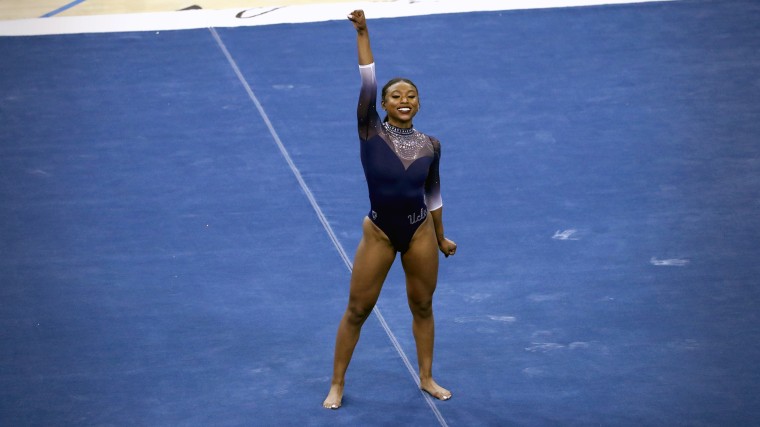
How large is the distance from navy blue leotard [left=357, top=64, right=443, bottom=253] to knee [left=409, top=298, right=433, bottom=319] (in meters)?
0.31

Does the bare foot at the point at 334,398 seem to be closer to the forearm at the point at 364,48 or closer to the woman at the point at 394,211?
the woman at the point at 394,211

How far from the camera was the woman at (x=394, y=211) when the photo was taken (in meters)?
5.28

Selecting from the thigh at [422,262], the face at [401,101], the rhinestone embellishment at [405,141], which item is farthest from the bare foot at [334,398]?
the face at [401,101]

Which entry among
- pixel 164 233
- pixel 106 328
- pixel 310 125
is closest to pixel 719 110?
pixel 310 125

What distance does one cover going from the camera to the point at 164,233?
24.1ft

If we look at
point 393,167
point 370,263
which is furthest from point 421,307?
point 393,167

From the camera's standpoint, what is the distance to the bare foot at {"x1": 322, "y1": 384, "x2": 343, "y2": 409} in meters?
5.64

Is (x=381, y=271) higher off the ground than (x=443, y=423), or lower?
higher

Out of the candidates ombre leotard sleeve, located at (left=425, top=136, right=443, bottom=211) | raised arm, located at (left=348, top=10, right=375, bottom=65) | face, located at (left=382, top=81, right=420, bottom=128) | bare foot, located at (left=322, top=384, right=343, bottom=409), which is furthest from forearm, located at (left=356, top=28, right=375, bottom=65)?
bare foot, located at (left=322, top=384, right=343, bottom=409)

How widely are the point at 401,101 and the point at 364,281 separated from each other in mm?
878

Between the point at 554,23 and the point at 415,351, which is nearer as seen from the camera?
the point at 415,351

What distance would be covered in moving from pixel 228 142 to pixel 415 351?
9.95ft

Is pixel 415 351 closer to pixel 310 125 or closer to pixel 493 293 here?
pixel 493 293

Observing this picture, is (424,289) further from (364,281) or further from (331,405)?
(331,405)
